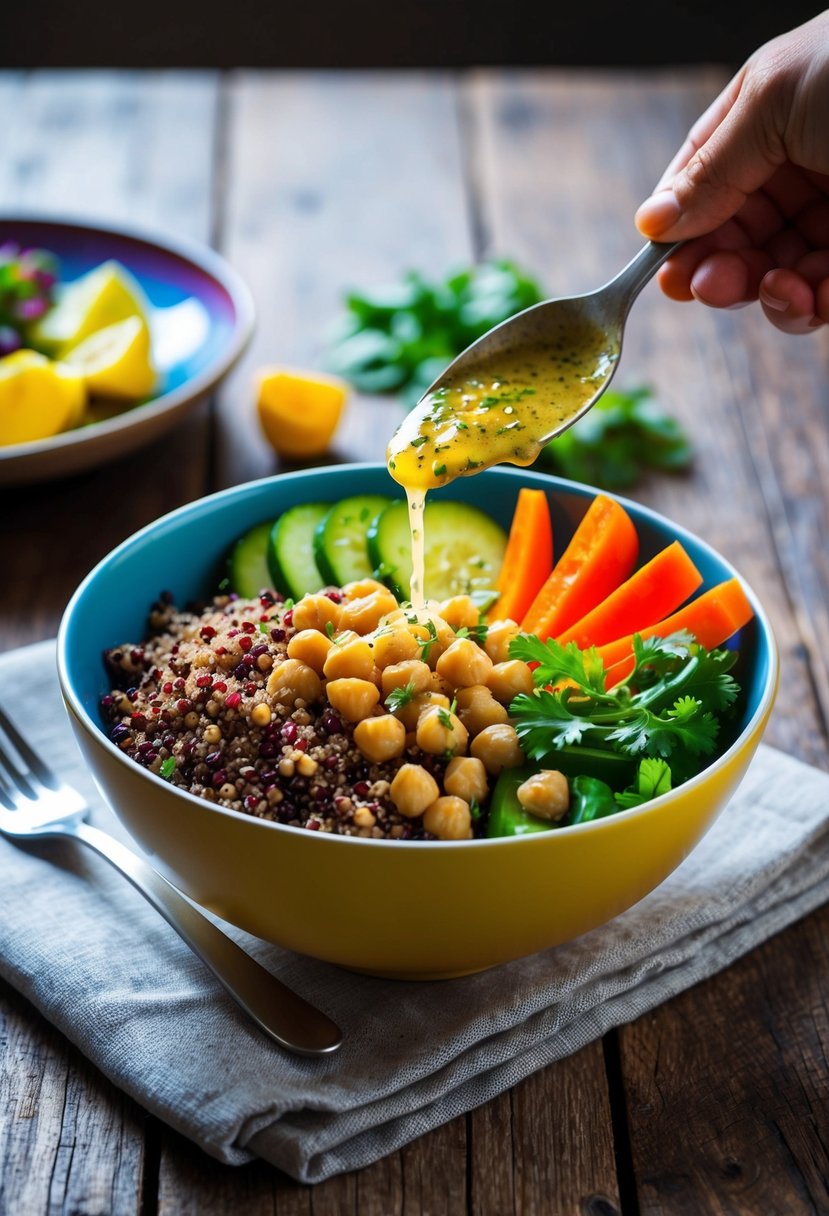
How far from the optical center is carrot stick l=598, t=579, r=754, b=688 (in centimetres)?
247

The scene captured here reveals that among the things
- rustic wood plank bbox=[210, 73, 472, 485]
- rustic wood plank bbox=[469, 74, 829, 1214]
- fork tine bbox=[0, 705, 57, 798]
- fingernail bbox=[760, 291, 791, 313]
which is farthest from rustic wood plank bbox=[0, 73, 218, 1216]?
fingernail bbox=[760, 291, 791, 313]

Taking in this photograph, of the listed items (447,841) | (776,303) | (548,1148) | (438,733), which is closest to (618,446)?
(776,303)

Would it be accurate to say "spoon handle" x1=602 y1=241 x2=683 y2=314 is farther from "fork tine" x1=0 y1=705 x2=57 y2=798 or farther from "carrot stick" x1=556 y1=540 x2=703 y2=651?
"fork tine" x1=0 y1=705 x2=57 y2=798

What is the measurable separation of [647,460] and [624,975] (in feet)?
6.75

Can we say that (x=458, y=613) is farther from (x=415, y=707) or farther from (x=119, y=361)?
(x=119, y=361)

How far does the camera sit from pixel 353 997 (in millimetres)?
2205

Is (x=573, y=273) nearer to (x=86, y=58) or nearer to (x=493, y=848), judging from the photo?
(x=493, y=848)

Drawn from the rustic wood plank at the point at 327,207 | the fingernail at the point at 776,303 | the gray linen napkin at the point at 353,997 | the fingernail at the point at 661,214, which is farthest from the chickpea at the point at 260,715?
the rustic wood plank at the point at 327,207

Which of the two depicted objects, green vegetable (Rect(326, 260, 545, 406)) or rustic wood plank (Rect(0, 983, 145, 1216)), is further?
green vegetable (Rect(326, 260, 545, 406))

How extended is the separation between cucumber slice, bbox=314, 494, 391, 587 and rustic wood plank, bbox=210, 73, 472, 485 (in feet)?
3.38

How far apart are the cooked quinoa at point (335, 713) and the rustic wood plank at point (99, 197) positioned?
38.3 inches

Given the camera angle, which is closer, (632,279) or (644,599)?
(644,599)

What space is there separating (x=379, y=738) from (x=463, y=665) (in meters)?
0.26

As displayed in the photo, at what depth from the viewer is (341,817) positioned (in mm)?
2053
